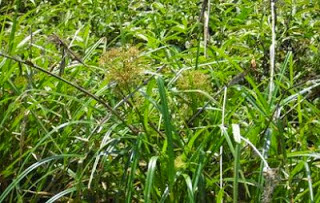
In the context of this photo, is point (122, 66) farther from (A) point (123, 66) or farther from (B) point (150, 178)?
(B) point (150, 178)

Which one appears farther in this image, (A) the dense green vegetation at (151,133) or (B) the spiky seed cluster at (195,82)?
(B) the spiky seed cluster at (195,82)

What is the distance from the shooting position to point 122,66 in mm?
1972

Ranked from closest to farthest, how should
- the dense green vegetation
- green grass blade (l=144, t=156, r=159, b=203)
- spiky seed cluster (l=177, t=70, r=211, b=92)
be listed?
green grass blade (l=144, t=156, r=159, b=203), the dense green vegetation, spiky seed cluster (l=177, t=70, r=211, b=92)

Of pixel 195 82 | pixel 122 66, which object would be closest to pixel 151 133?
pixel 195 82

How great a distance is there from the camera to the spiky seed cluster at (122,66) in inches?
76.9

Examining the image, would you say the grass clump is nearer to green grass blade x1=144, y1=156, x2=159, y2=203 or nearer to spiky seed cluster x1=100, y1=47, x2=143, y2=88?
spiky seed cluster x1=100, y1=47, x2=143, y2=88

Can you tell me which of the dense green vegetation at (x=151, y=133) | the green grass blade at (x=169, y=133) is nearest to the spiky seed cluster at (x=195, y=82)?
the dense green vegetation at (x=151, y=133)

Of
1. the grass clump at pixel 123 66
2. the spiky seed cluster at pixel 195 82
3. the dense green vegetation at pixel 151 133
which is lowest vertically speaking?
the dense green vegetation at pixel 151 133

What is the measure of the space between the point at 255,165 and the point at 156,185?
0.99 feet

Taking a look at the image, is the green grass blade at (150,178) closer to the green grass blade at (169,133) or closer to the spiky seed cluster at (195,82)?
the green grass blade at (169,133)

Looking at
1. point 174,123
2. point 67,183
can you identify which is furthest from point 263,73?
point 67,183

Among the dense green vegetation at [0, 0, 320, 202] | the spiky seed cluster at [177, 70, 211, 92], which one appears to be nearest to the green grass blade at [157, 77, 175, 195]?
the dense green vegetation at [0, 0, 320, 202]

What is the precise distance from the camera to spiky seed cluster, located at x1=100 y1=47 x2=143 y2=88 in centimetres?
195

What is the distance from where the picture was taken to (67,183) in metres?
2.39
